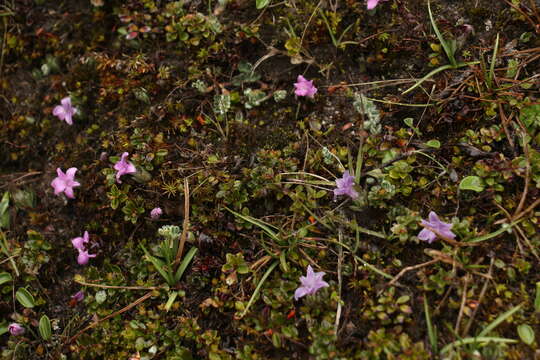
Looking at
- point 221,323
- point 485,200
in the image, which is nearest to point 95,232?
point 221,323

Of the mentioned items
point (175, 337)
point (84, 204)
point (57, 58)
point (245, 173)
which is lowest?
point (175, 337)

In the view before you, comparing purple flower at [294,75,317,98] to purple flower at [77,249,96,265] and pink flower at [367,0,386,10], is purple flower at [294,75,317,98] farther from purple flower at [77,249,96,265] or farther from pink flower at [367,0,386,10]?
purple flower at [77,249,96,265]

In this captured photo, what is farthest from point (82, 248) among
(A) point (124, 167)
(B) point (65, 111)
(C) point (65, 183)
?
(B) point (65, 111)

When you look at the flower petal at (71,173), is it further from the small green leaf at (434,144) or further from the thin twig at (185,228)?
the small green leaf at (434,144)

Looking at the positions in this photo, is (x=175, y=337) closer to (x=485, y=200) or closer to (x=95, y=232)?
(x=95, y=232)

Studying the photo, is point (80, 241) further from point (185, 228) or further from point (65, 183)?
point (185, 228)

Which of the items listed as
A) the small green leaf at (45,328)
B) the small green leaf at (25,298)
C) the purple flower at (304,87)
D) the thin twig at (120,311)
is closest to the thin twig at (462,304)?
the purple flower at (304,87)
